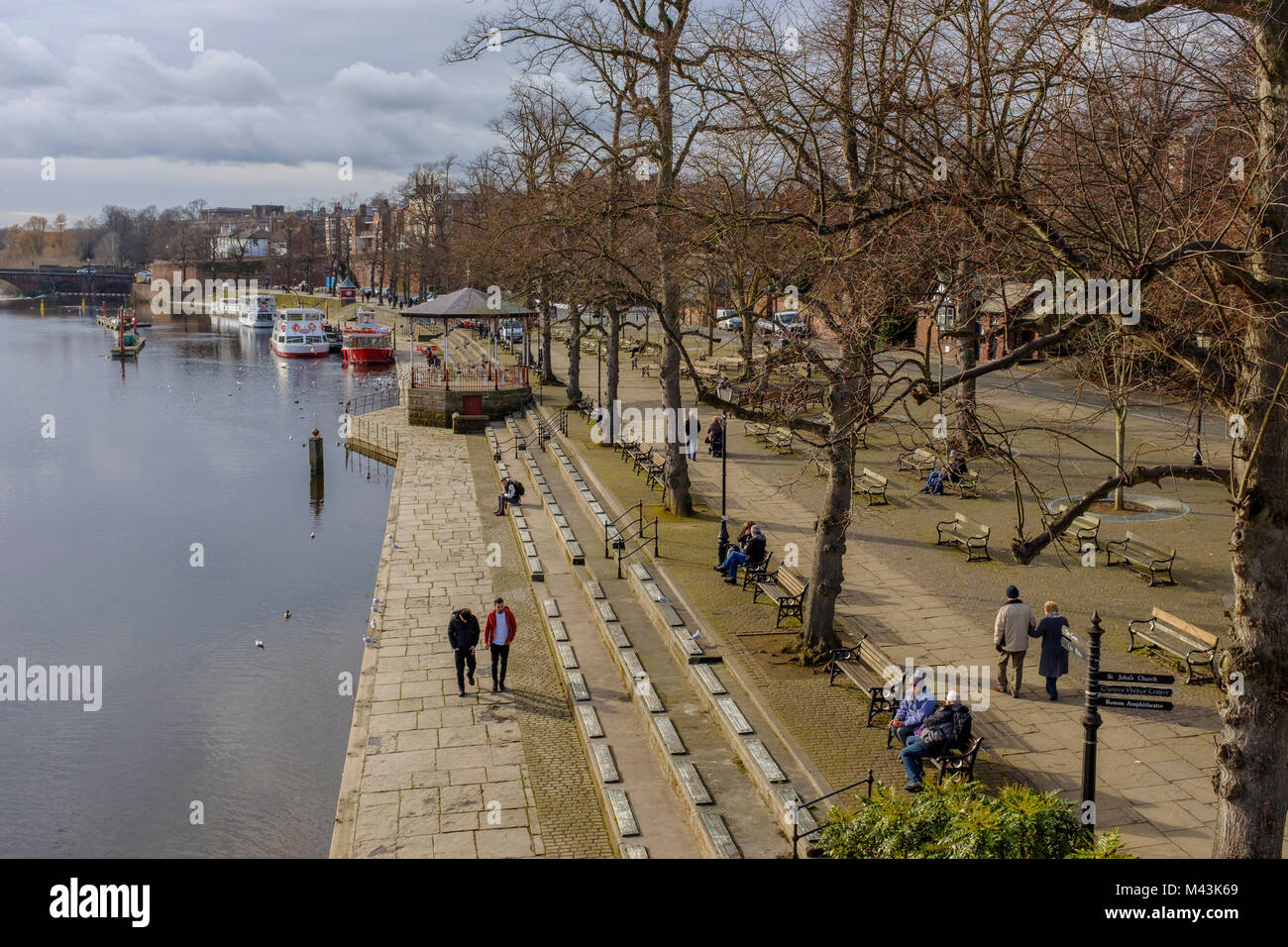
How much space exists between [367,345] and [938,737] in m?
61.6

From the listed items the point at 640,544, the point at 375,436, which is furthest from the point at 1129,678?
the point at 375,436

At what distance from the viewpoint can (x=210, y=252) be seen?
6127 inches

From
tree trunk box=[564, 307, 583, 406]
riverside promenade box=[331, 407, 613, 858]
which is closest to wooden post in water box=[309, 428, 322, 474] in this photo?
tree trunk box=[564, 307, 583, 406]

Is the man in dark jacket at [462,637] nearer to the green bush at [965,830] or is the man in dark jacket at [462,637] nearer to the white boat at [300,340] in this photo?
the green bush at [965,830]

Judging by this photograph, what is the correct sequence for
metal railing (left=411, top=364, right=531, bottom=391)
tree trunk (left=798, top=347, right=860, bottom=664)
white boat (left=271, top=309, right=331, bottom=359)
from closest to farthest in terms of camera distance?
tree trunk (left=798, top=347, right=860, bottom=664), metal railing (left=411, top=364, right=531, bottom=391), white boat (left=271, top=309, right=331, bottom=359)

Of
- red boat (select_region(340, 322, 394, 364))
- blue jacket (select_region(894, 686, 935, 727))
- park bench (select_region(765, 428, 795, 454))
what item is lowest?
blue jacket (select_region(894, 686, 935, 727))

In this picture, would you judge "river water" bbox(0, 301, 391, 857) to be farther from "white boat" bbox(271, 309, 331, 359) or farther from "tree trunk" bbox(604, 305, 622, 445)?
"white boat" bbox(271, 309, 331, 359)

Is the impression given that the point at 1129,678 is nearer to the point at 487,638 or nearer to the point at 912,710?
the point at 912,710

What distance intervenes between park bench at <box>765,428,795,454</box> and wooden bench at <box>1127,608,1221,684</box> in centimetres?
1505

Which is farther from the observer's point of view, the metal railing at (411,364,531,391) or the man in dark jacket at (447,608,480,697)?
the metal railing at (411,364,531,391)

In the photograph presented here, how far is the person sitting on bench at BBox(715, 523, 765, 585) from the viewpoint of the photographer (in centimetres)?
1789

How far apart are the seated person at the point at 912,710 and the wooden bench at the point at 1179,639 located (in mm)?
3692

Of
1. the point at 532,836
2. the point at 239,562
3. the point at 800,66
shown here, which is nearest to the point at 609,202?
the point at 800,66

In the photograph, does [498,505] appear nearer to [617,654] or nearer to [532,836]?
[617,654]
